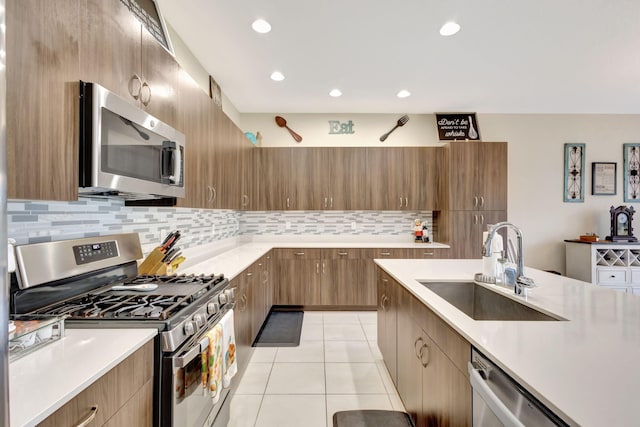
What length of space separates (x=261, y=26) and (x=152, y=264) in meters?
2.04

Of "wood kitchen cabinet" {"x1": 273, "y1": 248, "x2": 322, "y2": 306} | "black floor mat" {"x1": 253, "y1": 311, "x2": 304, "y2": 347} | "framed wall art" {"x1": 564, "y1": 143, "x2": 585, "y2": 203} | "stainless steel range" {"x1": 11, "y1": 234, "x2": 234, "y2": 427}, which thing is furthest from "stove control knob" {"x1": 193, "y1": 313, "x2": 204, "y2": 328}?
"framed wall art" {"x1": 564, "y1": 143, "x2": 585, "y2": 203}

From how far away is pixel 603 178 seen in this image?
4578mm

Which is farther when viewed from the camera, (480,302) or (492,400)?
(480,302)

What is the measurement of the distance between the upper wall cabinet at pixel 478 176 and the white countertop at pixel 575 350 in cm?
257

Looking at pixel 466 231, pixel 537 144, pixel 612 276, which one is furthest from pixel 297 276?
pixel 612 276

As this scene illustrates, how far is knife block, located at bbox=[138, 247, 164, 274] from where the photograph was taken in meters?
1.90

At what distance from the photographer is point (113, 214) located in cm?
179

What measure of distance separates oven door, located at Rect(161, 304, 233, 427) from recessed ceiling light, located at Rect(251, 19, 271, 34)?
2.28m

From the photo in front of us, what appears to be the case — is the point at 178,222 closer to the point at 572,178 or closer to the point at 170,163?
the point at 170,163

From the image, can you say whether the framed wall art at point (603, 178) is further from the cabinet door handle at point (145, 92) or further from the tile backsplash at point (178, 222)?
the cabinet door handle at point (145, 92)

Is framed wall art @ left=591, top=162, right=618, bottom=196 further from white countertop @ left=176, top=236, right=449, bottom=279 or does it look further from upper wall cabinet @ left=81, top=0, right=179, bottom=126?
upper wall cabinet @ left=81, top=0, right=179, bottom=126

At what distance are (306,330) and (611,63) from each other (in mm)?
4357

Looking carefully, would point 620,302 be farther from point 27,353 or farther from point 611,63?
point 611,63

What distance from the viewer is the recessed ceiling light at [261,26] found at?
7.86 ft
